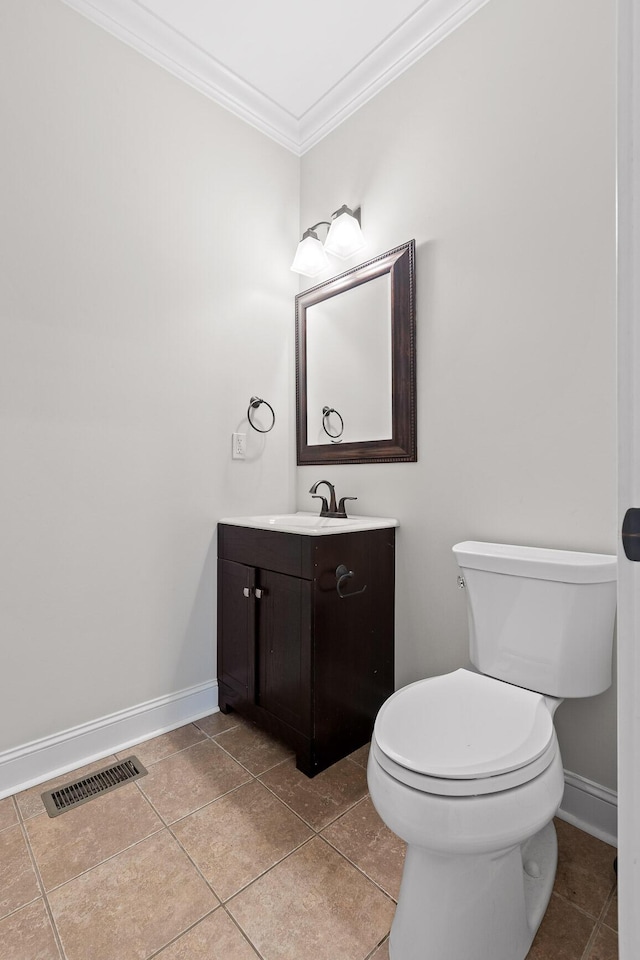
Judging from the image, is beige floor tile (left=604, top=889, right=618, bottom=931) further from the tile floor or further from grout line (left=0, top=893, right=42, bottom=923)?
grout line (left=0, top=893, right=42, bottom=923)

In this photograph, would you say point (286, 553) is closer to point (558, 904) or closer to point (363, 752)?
point (363, 752)

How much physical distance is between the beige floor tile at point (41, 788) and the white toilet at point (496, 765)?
1080mm

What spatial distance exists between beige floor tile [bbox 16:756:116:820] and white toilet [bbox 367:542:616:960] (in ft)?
3.54

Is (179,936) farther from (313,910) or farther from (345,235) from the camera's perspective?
(345,235)

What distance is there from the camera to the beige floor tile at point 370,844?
1.17 m

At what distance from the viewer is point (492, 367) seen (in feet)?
5.09

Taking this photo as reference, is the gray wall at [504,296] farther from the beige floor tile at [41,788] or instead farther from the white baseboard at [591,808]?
the beige floor tile at [41,788]

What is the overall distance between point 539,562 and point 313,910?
0.96 meters

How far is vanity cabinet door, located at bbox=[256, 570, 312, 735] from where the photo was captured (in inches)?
60.9

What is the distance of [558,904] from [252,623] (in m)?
1.13

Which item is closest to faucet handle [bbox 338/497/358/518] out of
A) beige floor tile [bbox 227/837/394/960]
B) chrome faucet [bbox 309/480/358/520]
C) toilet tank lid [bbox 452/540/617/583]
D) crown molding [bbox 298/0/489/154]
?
chrome faucet [bbox 309/480/358/520]

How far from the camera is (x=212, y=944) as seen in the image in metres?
1.00

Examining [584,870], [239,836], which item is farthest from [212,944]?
[584,870]

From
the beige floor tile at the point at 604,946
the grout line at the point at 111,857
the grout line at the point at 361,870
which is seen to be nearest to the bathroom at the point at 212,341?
the beige floor tile at the point at 604,946
